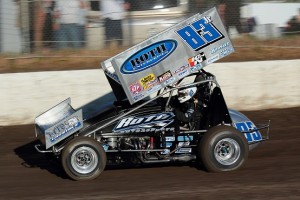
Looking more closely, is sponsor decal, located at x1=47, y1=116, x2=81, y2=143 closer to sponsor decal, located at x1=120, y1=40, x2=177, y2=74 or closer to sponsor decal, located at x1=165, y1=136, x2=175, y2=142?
sponsor decal, located at x1=120, y1=40, x2=177, y2=74

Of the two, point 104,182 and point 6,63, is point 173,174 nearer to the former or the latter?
point 104,182

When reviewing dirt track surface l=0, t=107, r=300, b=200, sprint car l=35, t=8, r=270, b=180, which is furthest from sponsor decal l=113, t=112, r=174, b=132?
dirt track surface l=0, t=107, r=300, b=200

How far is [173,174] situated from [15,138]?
4.04 meters

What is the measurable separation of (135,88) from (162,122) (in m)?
0.61

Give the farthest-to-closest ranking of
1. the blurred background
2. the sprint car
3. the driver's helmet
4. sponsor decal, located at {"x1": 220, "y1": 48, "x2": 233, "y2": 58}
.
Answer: the blurred background → the driver's helmet → sponsor decal, located at {"x1": 220, "y1": 48, "x2": 233, "y2": 58} → the sprint car

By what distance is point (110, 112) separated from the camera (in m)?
8.60

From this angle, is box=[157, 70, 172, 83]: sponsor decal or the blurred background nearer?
box=[157, 70, 172, 83]: sponsor decal

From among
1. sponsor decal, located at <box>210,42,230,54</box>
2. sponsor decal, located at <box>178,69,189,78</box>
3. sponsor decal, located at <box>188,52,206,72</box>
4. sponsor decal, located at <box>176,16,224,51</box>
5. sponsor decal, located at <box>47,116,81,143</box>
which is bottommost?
sponsor decal, located at <box>47,116,81,143</box>

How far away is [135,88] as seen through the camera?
7.93m

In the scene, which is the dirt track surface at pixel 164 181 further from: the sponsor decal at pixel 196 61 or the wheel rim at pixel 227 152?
the sponsor decal at pixel 196 61

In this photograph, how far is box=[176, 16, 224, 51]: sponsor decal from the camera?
7.92 metres

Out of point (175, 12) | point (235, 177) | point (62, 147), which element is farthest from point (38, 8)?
point (235, 177)

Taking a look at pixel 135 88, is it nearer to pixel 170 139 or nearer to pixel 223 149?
pixel 170 139

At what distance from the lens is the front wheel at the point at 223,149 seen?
26.0 feet
